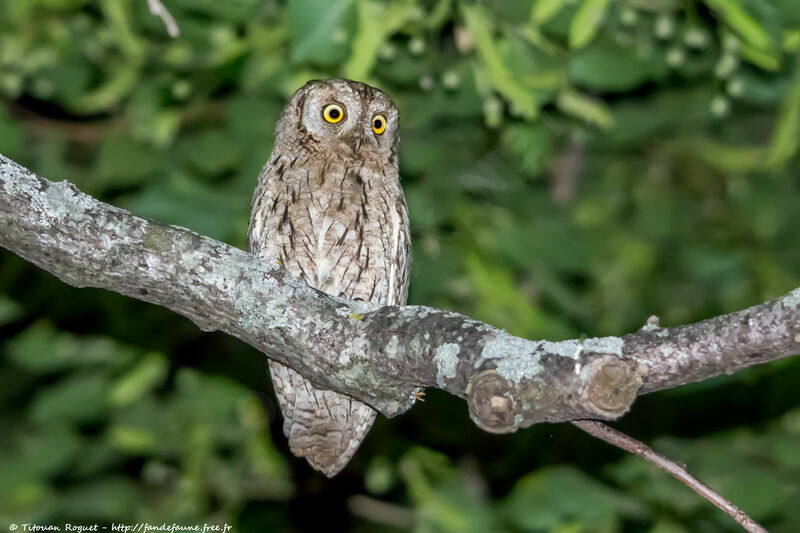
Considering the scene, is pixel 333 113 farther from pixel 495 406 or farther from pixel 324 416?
pixel 495 406

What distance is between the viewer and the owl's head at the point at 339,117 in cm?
284

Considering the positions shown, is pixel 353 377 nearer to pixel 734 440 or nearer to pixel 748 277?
pixel 734 440

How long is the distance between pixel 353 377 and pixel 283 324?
0.67 feet

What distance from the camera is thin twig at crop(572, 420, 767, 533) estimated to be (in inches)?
57.4

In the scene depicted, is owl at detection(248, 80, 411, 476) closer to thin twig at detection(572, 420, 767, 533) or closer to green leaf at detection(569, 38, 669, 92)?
green leaf at detection(569, 38, 669, 92)

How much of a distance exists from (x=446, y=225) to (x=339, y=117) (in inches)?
43.7

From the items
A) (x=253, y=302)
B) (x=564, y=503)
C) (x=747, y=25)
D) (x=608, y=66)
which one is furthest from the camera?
(x=564, y=503)

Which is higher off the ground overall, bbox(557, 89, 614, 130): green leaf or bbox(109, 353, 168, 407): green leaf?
bbox(557, 89, 614, 130): green leaf

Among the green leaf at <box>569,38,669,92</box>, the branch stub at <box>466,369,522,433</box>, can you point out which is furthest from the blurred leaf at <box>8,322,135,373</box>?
the branch stub at <box>466,369,522,433</box>

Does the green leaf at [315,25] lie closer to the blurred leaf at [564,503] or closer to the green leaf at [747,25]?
Answer: the green leaf at [747,25]

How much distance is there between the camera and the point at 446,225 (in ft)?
12.6

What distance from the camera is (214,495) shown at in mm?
4191

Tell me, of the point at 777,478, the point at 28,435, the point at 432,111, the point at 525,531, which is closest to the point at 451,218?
the point at 432,111

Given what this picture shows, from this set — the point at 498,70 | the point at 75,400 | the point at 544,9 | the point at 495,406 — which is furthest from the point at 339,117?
the point at 75,400
